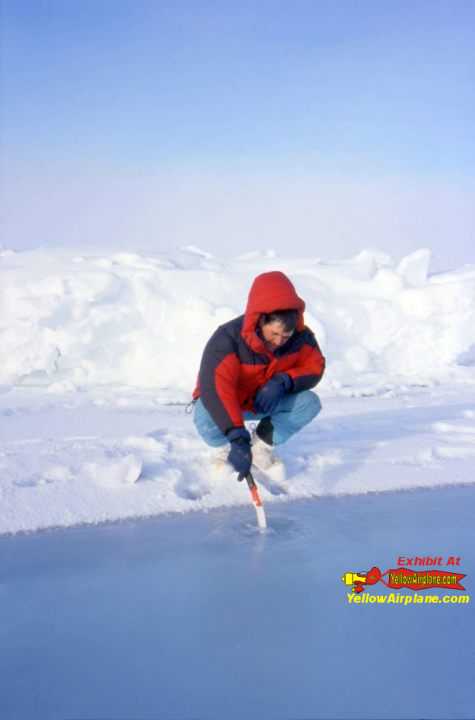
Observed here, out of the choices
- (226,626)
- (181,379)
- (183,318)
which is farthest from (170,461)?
(183,318)

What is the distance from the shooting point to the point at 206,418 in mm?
2887

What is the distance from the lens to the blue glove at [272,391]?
275 cm

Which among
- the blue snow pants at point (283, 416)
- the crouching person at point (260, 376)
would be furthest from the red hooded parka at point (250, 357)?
the blue snow pants at point (283, 416)

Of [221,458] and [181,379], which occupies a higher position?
[221,458]

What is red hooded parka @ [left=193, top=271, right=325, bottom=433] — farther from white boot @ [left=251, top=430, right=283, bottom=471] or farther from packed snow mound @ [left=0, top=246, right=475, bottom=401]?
packed snow mound @ [left=0, top=246, right=475, bottom=401]

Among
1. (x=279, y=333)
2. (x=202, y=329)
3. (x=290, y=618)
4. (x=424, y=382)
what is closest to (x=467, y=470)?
(x=279, y=333)

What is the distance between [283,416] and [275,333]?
55cm

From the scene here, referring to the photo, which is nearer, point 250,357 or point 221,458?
point 250,357

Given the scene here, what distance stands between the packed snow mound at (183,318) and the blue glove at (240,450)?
2.66 metres

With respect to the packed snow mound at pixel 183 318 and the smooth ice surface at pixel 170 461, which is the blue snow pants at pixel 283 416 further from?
the packed snow mound at pixel 183 318

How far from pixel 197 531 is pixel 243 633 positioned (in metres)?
0.75

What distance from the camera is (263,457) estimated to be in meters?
2.89

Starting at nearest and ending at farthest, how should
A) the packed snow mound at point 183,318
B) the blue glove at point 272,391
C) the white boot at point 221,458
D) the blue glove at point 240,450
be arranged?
the blue glove at point 240,450
the blue glove at point 272,391
the white boot at point 221,458
the packed snow mound at point 183,318

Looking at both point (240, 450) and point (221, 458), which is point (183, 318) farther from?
point (240, 450)
